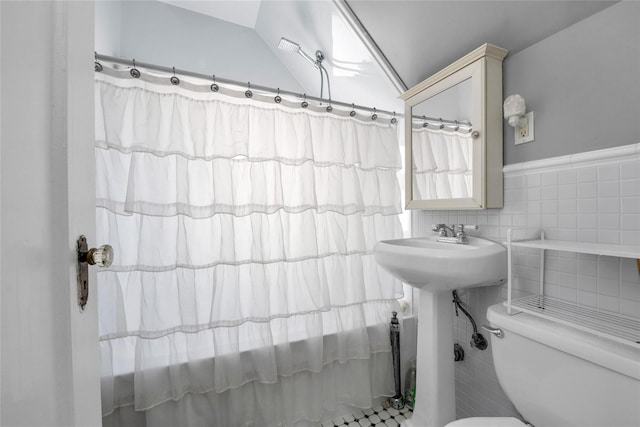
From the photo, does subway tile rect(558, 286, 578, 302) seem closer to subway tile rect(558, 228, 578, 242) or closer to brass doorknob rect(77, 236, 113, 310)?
subway tile rect(558, 228, 578, 242)

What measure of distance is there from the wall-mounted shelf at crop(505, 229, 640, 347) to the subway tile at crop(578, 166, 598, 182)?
8.8 inches

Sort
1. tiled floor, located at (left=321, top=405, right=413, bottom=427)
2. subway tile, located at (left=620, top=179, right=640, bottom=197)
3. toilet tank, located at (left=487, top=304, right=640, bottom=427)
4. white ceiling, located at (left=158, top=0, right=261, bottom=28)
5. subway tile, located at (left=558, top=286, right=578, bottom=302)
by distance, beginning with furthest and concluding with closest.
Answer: white ceiling, located at (left=158, top=0, right=261, bottom=28) < tiled floor, located at (left=321, top=405, right=413, bottom=427) < subway tile, located at (left=558, top=286, right=578, bottom=302) < subway tile, located at (left=620, top=179, right=640, bottom=197) < toilet tank, located at (left=487, top=304, right=640, bottom=427)

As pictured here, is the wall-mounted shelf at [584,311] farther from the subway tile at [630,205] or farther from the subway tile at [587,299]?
the subway tile at [630,205]

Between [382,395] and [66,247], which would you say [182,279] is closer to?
[66,247]

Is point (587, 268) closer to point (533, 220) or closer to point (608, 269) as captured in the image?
point (608, 269)

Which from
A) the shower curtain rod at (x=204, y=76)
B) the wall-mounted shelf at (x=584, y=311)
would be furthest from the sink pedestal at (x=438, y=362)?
the shower curtain rod at (x=204, y=76)

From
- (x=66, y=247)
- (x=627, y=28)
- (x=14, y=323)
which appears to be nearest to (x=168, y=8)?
(x=66, y=247)

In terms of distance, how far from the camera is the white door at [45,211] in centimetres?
28

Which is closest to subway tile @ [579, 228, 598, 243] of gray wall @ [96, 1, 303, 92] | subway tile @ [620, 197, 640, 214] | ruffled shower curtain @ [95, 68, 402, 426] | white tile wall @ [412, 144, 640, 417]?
white tile wall @ [412, 144, 640, 417]

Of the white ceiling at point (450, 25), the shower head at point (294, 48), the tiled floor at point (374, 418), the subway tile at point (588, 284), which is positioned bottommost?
the tiled floor at point (374, 418)

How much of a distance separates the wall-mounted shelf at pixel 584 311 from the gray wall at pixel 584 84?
348mm

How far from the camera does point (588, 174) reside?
912 mm

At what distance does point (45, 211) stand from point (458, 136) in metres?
1.45

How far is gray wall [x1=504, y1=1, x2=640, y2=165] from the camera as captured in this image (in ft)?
2.68
